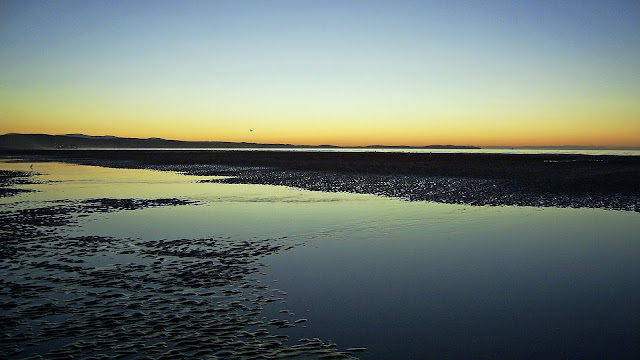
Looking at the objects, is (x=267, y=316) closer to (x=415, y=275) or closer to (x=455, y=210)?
(x=415, y=275)

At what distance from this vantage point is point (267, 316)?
9.52 metres

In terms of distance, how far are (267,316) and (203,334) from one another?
152 cm

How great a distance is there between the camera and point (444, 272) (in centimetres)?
1344

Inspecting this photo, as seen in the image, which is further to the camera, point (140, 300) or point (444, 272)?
point (444, 272)

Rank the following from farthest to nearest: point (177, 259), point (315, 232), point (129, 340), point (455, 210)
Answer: point (455, 210) → point (315, 232) → point (177, 259) → point (129, 340)

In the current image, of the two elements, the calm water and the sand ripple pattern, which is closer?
the sand ripple pattern

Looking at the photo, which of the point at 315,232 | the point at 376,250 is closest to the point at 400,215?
the point at 315,232

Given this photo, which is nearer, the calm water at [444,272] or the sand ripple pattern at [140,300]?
the sand ripple pattern at [140,300]

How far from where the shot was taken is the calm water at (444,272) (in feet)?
28.4

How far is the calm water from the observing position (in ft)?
28.4

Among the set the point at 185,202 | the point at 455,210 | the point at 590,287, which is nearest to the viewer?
the point at 590,287

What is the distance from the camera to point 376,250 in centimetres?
1628

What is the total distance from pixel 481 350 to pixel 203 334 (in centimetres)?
503

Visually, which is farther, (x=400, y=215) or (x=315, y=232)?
(x=400, y=215)
